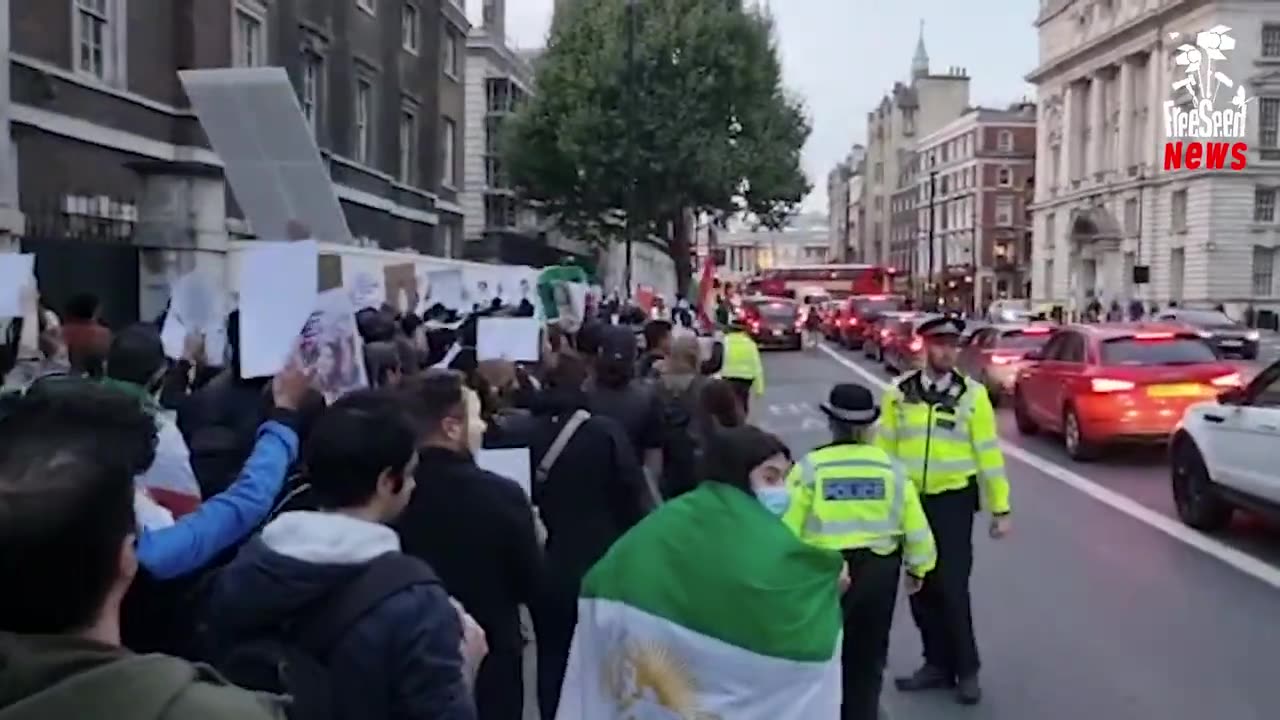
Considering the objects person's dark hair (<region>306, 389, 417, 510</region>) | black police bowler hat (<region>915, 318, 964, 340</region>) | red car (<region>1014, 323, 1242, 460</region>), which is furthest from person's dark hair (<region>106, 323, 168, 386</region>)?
red car (<region>1014, 323, 1242, 460</region>)

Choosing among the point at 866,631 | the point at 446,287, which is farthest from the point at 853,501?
the point at 446,287

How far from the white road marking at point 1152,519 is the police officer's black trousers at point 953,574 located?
391 cm

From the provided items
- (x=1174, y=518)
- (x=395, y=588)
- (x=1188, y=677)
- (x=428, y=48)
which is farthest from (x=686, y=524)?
(x=428, y=48)

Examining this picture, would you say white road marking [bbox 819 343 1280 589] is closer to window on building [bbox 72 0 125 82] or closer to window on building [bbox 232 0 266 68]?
window on building [bbox 72 0 125 82]

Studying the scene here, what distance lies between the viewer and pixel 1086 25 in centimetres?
9706

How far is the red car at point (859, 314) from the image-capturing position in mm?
46406

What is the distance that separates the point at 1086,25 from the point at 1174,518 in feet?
296

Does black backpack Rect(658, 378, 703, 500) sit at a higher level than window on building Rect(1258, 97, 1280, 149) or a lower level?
lower

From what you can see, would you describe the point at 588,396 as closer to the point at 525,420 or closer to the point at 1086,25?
the point at 525,420

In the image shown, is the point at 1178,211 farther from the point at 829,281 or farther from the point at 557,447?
the point at 557,447

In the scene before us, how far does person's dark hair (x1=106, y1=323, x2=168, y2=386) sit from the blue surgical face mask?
2.15 meters

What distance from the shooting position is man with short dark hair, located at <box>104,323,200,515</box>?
434cm

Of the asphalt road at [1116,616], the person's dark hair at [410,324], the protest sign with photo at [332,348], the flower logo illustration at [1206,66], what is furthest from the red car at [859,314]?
the protest sign with photo at [332,348]

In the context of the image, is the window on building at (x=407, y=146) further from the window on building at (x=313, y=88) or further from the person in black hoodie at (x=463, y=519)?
the person in black hoodie at (x=463, y=519)
